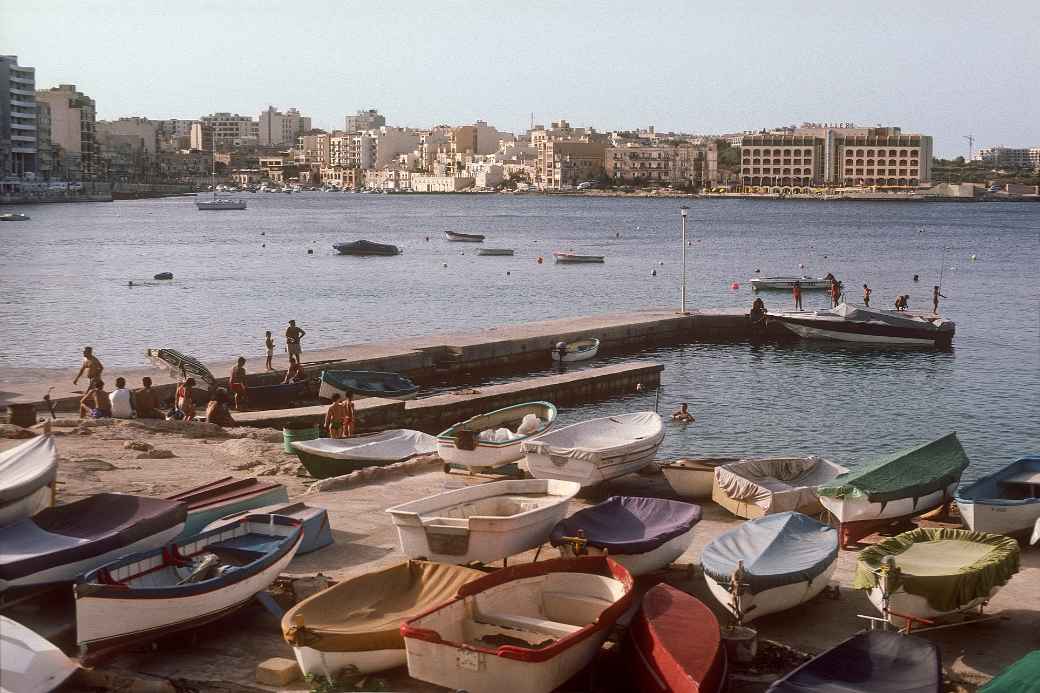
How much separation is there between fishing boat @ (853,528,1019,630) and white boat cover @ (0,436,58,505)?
7.62 m

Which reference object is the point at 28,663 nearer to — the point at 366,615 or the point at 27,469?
the point at 366,615

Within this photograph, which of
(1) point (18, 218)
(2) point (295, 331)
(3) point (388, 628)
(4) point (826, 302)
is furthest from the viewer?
(1) point (18, 218)

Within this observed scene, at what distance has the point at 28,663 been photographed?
8.46 meters

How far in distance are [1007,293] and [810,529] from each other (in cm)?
4996

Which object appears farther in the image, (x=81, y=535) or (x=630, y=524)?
(x=630, y=524)

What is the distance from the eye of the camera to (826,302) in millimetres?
51000

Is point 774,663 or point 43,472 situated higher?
point 43,472

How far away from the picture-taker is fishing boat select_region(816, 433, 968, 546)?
43.3ft

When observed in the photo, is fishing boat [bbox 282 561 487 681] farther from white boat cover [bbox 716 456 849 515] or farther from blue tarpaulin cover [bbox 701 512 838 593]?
white boat cover [bbox 716 456 849 515]

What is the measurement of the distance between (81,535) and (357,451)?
21.5 ft

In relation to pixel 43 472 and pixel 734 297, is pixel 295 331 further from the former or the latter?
pixel 734 297

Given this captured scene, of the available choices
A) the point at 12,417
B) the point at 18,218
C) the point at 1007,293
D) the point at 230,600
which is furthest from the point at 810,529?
the point at 18,218

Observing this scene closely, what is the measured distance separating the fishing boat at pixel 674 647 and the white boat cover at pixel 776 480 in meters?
4.22

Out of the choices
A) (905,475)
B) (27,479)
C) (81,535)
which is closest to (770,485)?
(905,475)
